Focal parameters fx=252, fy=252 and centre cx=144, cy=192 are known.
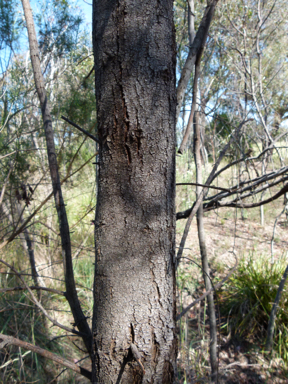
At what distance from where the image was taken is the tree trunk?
0.70 metres

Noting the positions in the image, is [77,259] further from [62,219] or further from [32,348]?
[32,348]

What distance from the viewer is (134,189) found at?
2.34ft

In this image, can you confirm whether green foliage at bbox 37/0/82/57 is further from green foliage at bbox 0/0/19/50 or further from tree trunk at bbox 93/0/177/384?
tree trunk at bbox 93/0/177/384

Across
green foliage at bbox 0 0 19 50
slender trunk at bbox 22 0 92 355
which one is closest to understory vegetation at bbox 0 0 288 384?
green foliage at bbox 0 0 19 50

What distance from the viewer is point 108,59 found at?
28.1 inches

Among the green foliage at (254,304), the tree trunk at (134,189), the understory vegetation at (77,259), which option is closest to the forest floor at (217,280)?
the understory vegetation at (77,259)

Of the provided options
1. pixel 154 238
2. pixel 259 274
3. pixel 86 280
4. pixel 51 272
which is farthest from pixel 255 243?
pixel 154 238

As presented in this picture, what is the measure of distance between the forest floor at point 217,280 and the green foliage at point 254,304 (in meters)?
0.15

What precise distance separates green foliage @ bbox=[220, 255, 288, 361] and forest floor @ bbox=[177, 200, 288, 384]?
5.8 inches

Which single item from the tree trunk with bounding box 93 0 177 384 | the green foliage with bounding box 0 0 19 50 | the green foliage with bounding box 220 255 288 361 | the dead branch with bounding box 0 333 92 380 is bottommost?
the green foliage with bounding box 220 255 288 361

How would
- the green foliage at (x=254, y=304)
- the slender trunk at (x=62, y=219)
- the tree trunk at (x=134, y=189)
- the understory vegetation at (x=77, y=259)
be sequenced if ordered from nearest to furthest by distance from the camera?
1. the tree trunk at (x=134, y=189)
2. the slender trunk at (x=62, y=219)
3. the understory vegetation at (x=77, y=259)
4. the green foliage at (x=254, y=304)

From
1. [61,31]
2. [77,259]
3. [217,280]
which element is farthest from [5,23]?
[217,280]

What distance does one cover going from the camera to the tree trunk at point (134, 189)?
27.5 inches

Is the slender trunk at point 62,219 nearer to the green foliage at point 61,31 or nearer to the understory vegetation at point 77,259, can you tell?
the understory vegetation at point 77,259
